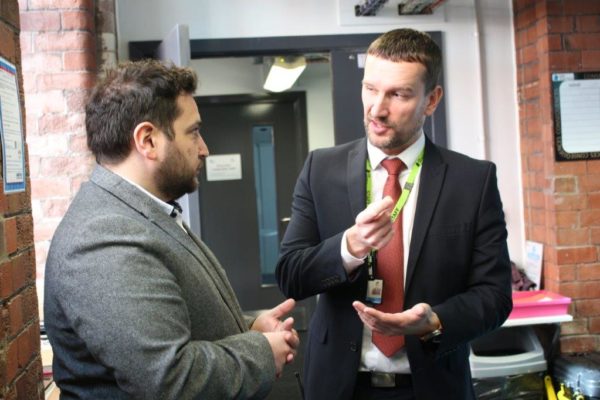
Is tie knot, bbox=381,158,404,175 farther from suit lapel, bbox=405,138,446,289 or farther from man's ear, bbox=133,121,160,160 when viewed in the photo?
man's ear, bbox=133,121,160,160

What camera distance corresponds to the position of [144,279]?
1094 mm

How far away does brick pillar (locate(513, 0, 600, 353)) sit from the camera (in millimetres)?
3312

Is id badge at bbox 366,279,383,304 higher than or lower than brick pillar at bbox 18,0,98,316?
lower

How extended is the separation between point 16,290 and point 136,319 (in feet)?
1.38

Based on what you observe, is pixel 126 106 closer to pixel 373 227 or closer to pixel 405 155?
pixel 373 227

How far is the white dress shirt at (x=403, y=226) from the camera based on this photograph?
160 centimetres

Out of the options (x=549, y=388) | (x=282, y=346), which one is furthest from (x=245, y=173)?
(x=282, y=346)

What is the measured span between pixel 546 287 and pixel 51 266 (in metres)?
2.92

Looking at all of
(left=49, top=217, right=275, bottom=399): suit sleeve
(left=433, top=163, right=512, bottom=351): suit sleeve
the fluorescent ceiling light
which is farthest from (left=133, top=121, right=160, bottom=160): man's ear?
the fluorescent ceiling light

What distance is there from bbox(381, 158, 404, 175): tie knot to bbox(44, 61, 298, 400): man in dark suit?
1.68 ft

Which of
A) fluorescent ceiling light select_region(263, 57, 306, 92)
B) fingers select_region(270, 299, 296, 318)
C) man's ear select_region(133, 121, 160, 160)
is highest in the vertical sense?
fluorescent ceiling light select_region(263, 57, 306, 92)

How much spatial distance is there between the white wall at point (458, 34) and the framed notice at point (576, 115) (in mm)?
424

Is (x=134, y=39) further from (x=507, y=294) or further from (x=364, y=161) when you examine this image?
(x=507, y=294)

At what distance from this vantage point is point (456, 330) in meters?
1.54
